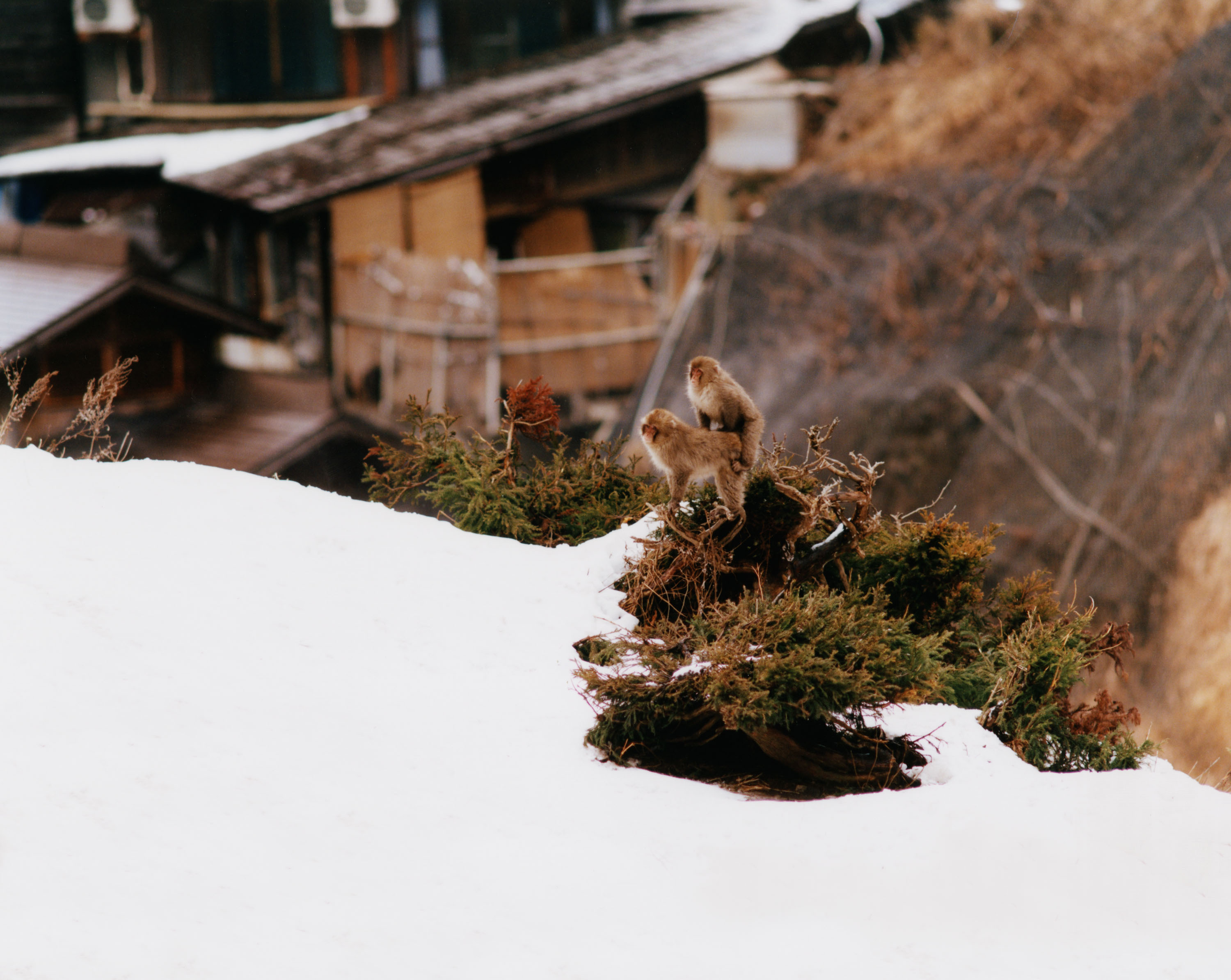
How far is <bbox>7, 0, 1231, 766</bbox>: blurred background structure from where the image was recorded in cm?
1568

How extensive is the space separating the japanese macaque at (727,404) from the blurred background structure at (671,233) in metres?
8.29

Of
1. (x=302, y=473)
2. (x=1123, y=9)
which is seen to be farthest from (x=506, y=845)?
(x=1123, y=9)

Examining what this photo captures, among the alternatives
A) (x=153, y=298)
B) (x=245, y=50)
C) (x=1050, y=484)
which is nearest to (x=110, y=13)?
(x=245, y=50)

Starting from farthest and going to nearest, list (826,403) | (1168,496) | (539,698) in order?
(826,403) → (1168,496) → (539,698)

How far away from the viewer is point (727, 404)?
22.4 feet

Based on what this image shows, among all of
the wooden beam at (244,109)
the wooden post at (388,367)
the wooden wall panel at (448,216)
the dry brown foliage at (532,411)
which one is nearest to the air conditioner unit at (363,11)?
the wooden beam at (244,109)

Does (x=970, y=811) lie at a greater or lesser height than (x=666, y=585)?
lesser

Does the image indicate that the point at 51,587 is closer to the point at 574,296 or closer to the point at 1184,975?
the point at 1184,975

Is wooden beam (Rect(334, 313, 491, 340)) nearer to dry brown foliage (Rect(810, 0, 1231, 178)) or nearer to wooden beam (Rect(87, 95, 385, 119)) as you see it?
wooden beam (Rect(87, 95, 385, 119))

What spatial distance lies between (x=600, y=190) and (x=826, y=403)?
6.76 meters

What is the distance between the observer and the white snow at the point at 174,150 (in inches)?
792

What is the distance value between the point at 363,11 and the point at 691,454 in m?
17.7

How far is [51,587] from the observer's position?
7.16m

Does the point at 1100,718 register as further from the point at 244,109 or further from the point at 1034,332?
the point at 244,109
